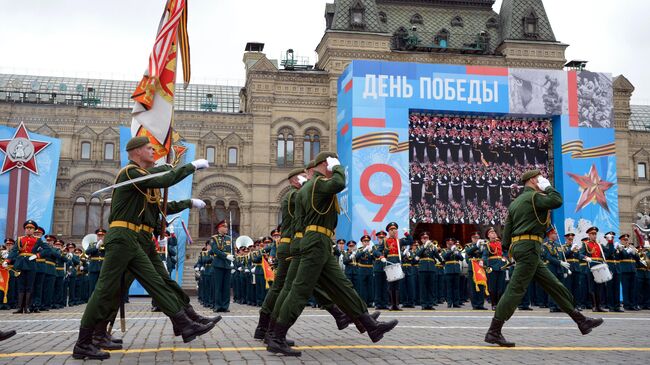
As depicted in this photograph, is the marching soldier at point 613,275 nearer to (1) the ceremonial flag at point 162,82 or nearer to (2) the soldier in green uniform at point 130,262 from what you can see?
(1) the ceremonial flag at point 162,82

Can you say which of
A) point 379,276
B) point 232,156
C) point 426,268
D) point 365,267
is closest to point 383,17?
point 232,156

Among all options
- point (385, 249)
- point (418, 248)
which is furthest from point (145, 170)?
point (418, 248)

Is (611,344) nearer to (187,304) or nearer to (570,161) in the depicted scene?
(187,304)

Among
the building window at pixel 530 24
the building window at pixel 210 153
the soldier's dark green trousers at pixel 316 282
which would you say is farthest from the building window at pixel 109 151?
the soldier's dark green trousers at pixel 316 282

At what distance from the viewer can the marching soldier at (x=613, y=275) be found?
741 inches

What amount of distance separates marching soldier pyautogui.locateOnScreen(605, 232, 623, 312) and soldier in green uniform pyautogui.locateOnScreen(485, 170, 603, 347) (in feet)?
35.2

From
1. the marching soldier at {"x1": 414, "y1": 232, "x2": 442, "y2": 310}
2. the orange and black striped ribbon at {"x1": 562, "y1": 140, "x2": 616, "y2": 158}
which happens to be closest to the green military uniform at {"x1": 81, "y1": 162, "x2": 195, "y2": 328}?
the marching soldier at {"x1": 414, "y1": 232, "x2": 442, "y2": 310}

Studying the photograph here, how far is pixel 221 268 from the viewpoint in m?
17.3

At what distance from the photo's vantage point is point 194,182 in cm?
3734

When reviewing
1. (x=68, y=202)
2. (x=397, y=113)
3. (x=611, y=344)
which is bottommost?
(x=611, y=344)

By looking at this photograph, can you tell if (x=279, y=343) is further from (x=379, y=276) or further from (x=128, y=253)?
(x=379, y=276)

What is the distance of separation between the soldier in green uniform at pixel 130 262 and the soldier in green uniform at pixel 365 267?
1162cm

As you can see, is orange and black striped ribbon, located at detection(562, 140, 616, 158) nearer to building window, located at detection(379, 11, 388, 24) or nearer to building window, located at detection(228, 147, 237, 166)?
building window, located at detection(379, 11, 388, 24)

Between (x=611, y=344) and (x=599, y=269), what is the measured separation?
908 cm
